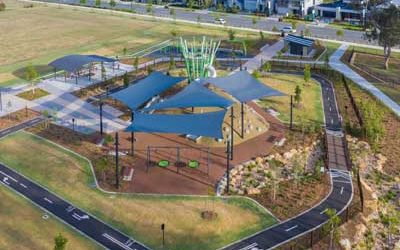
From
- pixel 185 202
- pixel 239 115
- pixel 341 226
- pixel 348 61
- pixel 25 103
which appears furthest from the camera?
pixel 348 61

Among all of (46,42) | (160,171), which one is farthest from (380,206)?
(46,42)

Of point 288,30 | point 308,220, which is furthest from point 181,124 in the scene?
point 288,30

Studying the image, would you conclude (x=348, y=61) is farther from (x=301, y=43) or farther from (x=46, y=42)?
(x=46, y=42)

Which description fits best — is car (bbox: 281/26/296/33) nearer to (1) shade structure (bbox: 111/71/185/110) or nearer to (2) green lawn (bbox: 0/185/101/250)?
(1) shade structure (bbox: 111/71/185/110)

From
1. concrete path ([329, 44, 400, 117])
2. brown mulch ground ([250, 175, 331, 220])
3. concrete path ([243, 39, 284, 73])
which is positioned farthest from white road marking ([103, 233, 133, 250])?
concrete path ([243, 39, 284, 73])

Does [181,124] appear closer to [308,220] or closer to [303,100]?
[308,220]
